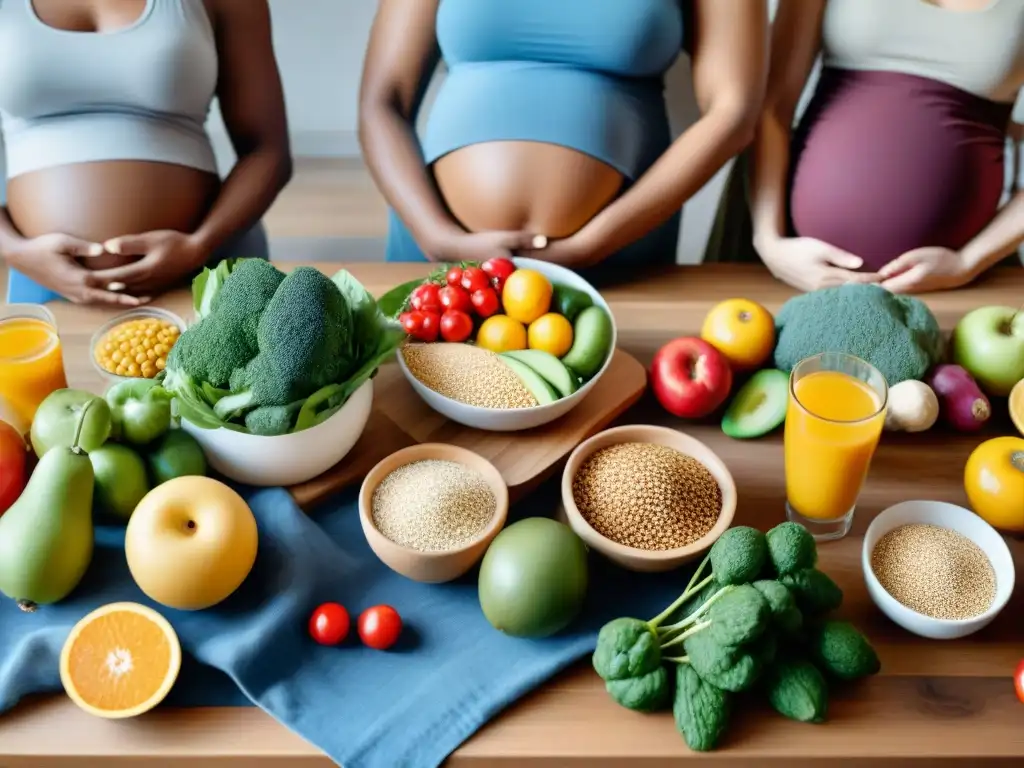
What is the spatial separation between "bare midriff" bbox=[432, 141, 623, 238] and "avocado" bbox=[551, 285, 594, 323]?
20 cm

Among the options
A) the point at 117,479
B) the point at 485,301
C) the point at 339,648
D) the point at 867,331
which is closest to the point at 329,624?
the point at 339,648

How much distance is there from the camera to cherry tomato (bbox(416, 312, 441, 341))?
1.04 metres

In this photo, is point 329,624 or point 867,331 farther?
point 867,331

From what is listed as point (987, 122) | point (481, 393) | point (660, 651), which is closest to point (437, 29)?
point (481, 393)

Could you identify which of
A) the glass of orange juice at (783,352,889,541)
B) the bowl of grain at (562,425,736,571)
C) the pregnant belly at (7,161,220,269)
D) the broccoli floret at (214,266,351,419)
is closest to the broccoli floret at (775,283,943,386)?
the glass of orange juice at (783,352,889,541)

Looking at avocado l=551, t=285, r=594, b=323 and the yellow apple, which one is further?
avocado l=551, t=285, r=594, b=323

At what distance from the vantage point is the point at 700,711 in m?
0.70

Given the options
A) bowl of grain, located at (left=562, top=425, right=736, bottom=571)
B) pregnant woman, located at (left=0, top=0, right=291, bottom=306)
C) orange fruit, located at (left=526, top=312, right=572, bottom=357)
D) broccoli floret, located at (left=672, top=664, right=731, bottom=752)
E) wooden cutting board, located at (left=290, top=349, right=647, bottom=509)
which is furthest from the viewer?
pregnant woman, located at (left=0, top=0, right=291, bottom=306)

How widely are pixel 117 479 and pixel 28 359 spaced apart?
0.21 m

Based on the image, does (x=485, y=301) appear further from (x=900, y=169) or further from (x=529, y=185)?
(x=900, y=169)

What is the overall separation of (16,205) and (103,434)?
655 mm

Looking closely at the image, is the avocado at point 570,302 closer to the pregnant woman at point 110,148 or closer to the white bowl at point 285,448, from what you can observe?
the white bowl at point 285,448

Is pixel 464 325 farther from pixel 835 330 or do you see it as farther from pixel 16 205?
pixel 16 205

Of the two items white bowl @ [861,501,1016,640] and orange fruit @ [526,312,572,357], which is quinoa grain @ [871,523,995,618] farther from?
orange fruit @ [526,312,572,357]
